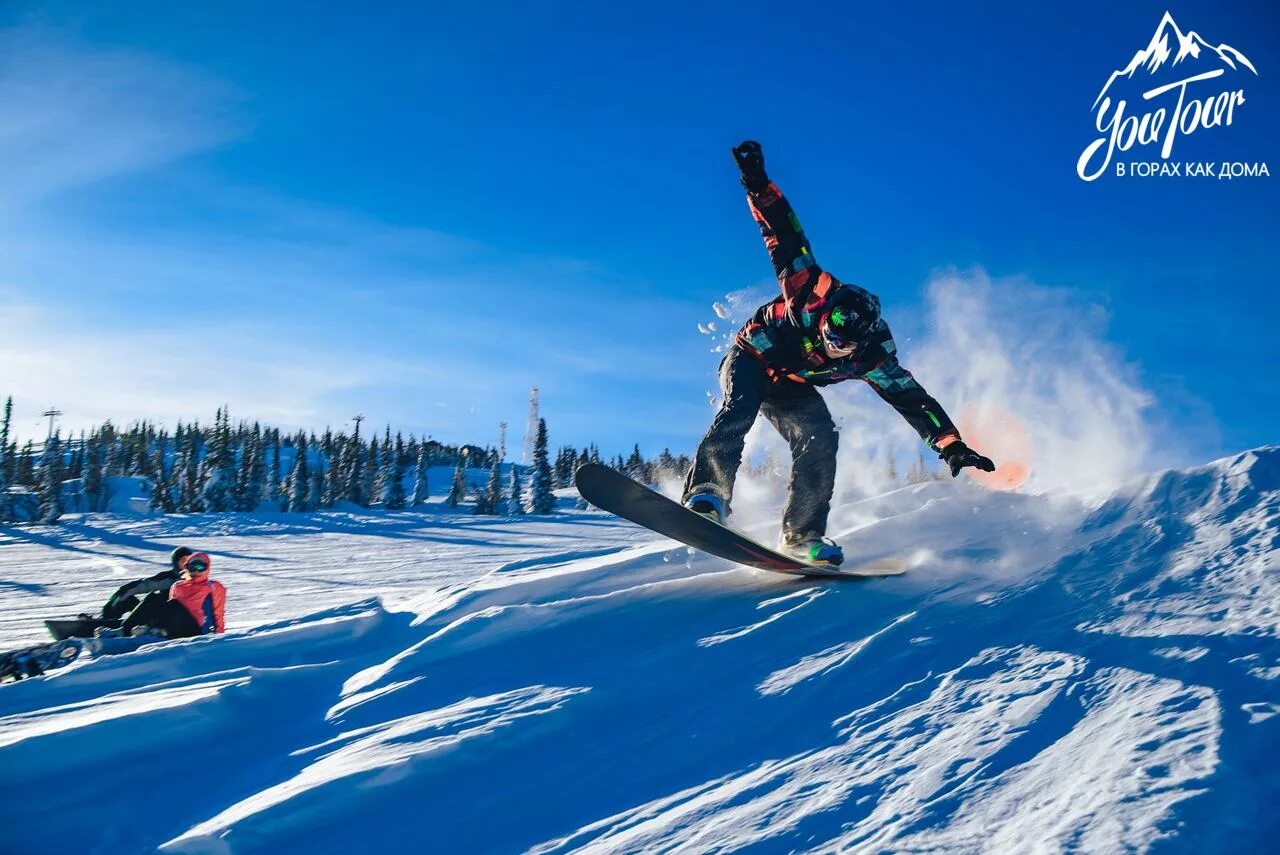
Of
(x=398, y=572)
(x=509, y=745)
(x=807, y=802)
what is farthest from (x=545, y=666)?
(x=398, y=572)

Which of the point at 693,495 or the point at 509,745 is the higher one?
the point at 693,495

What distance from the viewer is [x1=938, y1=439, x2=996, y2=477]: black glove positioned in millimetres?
4750

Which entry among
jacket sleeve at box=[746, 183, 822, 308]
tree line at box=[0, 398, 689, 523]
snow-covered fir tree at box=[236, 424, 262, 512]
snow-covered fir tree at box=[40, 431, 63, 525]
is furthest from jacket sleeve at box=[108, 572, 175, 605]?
snow-covered fir tree at box=[236, 424, 262, 512]

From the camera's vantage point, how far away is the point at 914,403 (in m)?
5.09

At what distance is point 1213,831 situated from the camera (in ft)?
4.74

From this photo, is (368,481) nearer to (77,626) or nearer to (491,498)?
(491,498)

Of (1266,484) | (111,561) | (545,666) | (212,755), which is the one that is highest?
(1266,484)

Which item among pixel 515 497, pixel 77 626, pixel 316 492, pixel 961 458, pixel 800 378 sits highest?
pixel 800 378

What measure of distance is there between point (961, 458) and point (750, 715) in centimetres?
297

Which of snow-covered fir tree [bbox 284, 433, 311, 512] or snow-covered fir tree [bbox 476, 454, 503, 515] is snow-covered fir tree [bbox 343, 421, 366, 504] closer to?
snow-covered fir tree [bbox 284, 433, 311, 512]

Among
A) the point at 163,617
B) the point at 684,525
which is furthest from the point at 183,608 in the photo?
the point at 684,525

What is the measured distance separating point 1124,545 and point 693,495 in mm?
2518

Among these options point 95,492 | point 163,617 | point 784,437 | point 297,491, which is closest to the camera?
point 784,437

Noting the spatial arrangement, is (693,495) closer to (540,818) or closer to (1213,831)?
(540,818)
